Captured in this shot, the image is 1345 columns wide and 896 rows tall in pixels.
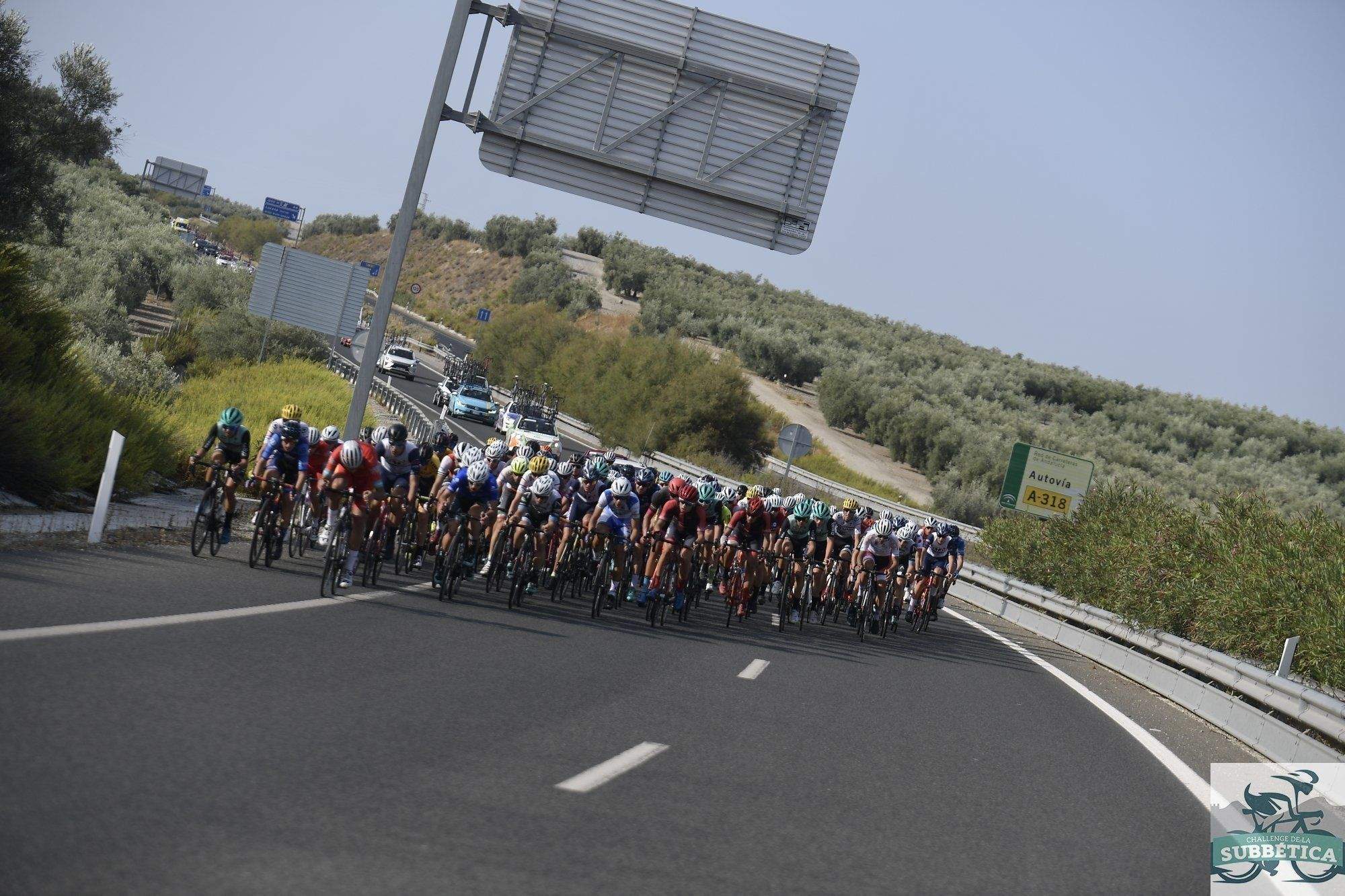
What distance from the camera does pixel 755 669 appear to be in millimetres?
13469

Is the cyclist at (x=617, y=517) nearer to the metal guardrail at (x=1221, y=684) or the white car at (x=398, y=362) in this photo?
the metal guardrail at (x=1221, y=684)

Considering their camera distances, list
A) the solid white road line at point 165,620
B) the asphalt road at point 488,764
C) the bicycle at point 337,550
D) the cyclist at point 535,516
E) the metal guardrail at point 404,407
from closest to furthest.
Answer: the asphalt road at point 488,764, the solid white road line at point 165,620, the bicycle at point 337,550, the cyclist at point 535,516, the metal guardrail at point 404,407

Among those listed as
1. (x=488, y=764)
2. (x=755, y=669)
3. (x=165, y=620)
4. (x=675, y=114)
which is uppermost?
(x=675, y=114)

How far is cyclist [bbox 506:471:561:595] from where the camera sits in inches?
607

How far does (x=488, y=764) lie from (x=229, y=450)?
8755mm

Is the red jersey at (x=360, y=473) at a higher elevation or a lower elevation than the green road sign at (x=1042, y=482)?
lower

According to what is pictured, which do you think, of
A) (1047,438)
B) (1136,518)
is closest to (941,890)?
(1136,518)

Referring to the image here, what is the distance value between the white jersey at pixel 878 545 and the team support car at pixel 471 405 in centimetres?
3678

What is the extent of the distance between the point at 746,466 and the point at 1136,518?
35.7 meters

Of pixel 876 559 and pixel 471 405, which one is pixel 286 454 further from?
pixel 471 405

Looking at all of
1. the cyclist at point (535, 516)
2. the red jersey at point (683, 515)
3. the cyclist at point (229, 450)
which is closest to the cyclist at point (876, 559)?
the red jersey at point (683, 515)

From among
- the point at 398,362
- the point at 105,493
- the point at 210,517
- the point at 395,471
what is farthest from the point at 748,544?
the point at 398,362

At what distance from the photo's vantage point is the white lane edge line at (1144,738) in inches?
396

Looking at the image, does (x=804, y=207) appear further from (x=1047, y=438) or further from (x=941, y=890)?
(x=1047, y=438)
